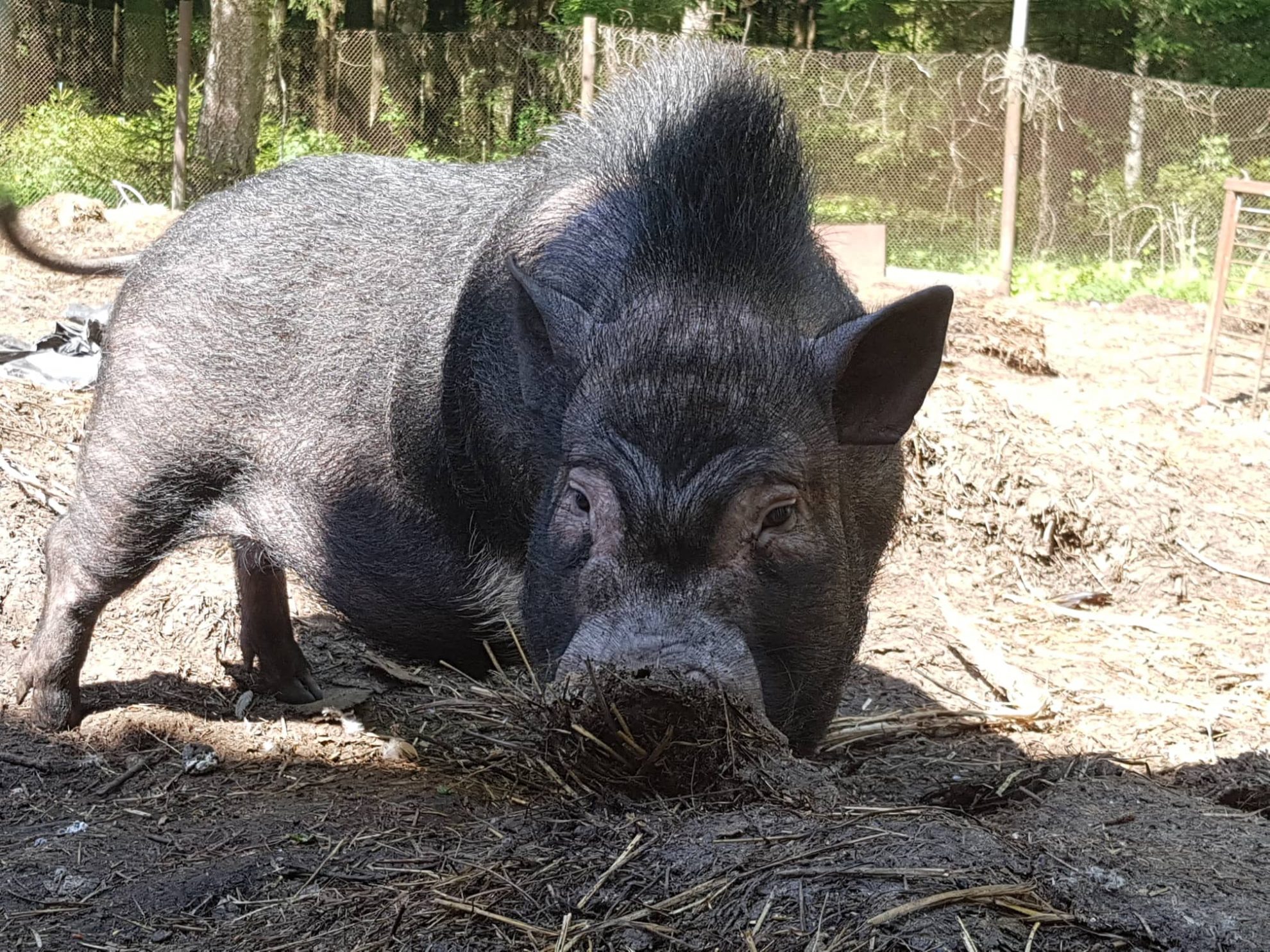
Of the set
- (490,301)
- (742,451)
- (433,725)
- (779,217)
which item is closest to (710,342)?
(742,451)

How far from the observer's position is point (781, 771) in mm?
3061

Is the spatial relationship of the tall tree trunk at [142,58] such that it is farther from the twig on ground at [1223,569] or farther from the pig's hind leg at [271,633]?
the twig on ground at [1223,569]

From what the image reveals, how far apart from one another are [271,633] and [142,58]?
733 inches

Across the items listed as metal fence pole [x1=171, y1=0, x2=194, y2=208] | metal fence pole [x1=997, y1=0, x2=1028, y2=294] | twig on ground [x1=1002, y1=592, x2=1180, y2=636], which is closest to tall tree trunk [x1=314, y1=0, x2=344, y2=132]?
metal fence pole [x1=171, y1=0, x2=194, y2=208]

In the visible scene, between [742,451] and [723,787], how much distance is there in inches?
30.5

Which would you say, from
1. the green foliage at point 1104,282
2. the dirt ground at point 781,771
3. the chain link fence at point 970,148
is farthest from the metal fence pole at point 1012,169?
the dirt ground at point 781,771

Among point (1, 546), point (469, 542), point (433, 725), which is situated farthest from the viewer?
point (1, 546)

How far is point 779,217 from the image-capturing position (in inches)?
149

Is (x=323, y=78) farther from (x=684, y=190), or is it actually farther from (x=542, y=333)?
(x=542, y=333)

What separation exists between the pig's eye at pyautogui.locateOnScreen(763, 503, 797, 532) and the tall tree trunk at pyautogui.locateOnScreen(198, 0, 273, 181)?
44.1 ft

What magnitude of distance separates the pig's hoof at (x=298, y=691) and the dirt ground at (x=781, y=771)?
79mm

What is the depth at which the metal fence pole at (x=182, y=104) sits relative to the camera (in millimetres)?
15906

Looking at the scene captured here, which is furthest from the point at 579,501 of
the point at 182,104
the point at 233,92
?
the point at 182,104

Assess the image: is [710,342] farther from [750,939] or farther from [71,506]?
[71,506]
